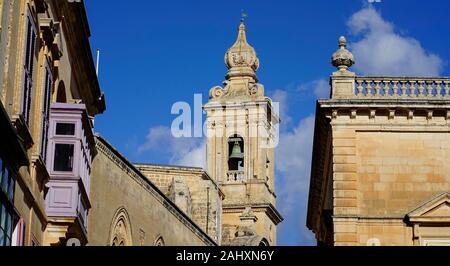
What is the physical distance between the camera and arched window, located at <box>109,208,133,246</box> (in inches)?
1328

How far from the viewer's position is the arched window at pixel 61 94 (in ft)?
73.5

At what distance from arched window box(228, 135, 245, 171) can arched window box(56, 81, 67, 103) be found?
39640 millimetres

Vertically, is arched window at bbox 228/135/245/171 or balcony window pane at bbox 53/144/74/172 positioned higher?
arched window at bbox 228/135/245/171

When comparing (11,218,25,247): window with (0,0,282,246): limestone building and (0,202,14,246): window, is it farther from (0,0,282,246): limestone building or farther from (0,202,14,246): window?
(0,202,14,246): window

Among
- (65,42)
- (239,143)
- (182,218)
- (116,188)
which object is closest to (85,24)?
(65,42)

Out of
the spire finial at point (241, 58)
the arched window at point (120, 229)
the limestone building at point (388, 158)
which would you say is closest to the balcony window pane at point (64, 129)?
the limestone building at point (388, 158)

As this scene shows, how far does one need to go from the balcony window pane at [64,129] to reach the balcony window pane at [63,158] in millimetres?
200

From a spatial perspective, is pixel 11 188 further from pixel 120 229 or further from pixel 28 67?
pixel 120 229

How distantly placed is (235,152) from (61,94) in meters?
40.2

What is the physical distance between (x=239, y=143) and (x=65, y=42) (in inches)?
1606

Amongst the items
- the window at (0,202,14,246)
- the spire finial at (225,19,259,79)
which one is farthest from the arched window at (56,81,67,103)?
the spire finial at (225,19,259,79)

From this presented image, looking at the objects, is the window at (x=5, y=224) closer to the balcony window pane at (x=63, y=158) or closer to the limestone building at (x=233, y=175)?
the balcony window pane at (x=63, y=158)

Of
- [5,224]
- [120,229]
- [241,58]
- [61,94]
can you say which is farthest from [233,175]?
[5,224]
